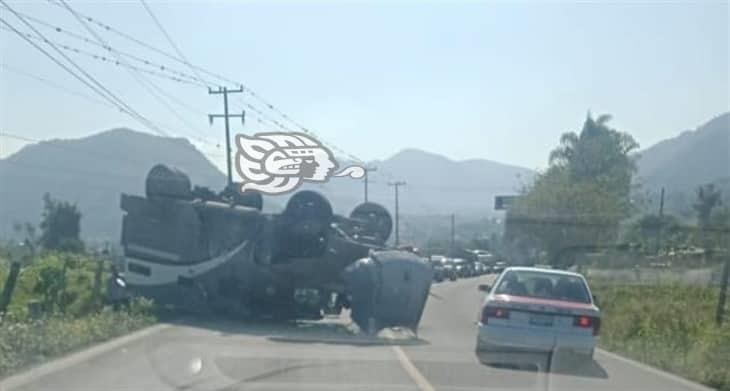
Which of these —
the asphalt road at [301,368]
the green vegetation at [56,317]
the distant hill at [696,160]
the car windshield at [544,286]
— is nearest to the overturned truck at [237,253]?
the green vegetation at [56,317]

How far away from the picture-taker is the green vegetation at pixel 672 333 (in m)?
18.9

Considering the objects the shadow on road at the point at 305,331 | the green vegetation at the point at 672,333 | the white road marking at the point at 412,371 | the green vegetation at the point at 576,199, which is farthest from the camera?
the green vegetation at the point at 576,199

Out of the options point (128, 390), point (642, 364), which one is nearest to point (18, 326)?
point (128, 390)

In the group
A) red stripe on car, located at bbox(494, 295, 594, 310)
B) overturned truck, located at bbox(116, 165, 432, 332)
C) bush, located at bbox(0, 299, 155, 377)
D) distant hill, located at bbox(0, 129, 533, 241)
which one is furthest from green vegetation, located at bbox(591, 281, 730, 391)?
distant hill, located at bbox(0, 129, 533, 241)

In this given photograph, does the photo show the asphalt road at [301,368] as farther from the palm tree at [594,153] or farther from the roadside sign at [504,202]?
the palm tree at [594,153]

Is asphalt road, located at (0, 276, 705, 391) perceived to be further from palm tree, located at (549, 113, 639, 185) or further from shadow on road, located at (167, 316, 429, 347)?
palm tree, located at (549, 113, 639, 185)

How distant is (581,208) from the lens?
64.6 metres

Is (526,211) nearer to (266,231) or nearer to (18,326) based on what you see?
(266,231)

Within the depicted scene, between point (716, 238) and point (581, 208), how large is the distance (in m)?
13.0

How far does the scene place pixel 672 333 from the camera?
23.6 meters

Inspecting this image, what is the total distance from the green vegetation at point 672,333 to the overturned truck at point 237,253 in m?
4.79

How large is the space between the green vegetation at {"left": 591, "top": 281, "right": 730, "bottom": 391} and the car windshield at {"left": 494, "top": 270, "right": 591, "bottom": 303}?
1816 millimetres

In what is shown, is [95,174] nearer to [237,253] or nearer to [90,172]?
[90,172]

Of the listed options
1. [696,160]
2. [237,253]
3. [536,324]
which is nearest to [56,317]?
[237,253]
